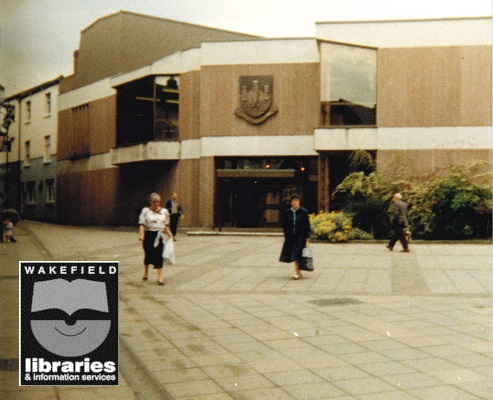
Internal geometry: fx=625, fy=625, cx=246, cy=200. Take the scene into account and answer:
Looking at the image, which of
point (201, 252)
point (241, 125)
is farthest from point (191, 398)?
point (241, 125)

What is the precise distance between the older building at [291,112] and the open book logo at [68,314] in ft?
55.6

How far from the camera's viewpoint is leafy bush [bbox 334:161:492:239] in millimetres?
20797

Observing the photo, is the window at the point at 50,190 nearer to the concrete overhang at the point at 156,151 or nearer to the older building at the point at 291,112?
the older building at the point at 291,112

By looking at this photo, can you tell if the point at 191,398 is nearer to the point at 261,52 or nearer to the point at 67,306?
the point at 67,306

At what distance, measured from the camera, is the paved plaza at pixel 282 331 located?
4.79 m

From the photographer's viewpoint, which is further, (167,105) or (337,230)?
(167,105)

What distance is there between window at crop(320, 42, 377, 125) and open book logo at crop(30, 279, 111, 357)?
21.9m

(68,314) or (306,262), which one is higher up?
(68,314)

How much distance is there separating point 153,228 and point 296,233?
2712 millimetres

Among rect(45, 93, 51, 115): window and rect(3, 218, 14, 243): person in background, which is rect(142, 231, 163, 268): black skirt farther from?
rect(3, 218, 14, 243): person in background

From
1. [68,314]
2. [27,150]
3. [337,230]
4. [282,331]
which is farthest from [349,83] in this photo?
[68,314]

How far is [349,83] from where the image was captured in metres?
24.5

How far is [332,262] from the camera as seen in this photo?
14852mm

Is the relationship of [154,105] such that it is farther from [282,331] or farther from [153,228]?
[282,331]
